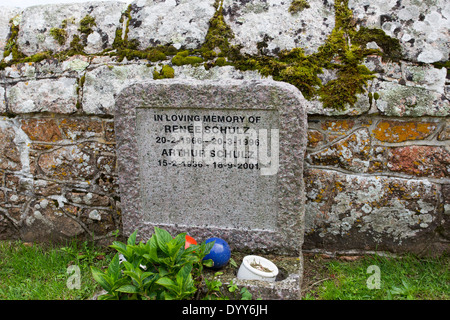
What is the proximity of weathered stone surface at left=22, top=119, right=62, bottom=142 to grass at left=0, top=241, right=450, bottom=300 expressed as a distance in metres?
0.84

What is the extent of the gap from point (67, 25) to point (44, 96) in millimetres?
606

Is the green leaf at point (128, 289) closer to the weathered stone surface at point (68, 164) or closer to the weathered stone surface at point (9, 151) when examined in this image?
the weathered stone surface at point (68, 164)

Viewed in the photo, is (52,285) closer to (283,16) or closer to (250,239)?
(250,239)

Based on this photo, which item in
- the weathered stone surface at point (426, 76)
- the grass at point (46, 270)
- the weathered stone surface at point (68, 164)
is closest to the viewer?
the grass at point (46, 270)

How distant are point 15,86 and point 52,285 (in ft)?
5.00

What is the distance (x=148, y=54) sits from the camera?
2.69m

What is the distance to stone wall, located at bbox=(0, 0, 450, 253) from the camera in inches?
97.1

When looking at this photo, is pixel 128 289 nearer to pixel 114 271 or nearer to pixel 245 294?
pixel 114 271

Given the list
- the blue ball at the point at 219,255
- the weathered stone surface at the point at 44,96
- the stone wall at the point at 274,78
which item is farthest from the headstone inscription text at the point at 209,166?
the weathered stone surface at the point at 44,96

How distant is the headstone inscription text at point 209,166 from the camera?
232cm

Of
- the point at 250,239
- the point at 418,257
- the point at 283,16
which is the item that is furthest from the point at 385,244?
the point at 283,16

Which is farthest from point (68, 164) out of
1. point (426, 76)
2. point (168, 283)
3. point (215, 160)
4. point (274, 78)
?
point (426, 76)

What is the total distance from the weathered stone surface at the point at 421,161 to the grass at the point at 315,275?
1.94ft

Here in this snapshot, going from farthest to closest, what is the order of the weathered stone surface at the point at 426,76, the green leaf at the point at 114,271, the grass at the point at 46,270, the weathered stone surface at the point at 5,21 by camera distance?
1. the weathered stone surface at the point at 5,21
2. the weathered stone surface at the point at 426,76
3. the grass at the point at 46,270
4. the green leaf at the point at 114,271
